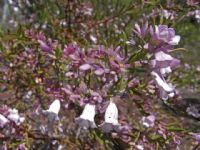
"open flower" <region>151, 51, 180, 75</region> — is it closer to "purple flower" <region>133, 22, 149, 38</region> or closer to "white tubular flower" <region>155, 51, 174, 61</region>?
"white tubular flower" <region>155, 51, 174, 61</region>

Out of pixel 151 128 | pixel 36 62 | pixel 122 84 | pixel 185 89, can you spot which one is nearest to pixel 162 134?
pixel 151 128

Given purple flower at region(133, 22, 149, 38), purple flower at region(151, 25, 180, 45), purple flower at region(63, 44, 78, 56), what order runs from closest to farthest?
purple flower at region(151, 25, 180, 45)
purple flower at region(133, 22, 149, 38)
purple flower at region(63, 44, 78, 56)

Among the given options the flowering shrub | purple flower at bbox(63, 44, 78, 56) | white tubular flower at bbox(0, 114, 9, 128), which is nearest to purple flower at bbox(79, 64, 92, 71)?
the flowering shrub

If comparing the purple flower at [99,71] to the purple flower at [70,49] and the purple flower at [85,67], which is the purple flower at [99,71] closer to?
the purple flower at [85,67]

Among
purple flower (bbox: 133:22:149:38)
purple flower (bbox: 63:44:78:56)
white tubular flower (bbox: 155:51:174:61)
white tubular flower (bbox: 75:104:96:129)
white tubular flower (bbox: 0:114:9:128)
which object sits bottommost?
white tubular flower (bbox: 0:114:9:128)

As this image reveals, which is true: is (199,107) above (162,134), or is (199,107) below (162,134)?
below

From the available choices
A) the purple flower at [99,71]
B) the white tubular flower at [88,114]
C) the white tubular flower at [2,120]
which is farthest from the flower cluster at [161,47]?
the white tubular flower at [2,120]

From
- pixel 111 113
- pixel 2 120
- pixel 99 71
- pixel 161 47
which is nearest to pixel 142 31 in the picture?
pixel 161 47

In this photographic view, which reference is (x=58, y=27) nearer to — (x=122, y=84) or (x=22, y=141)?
(x=22, y=141)
